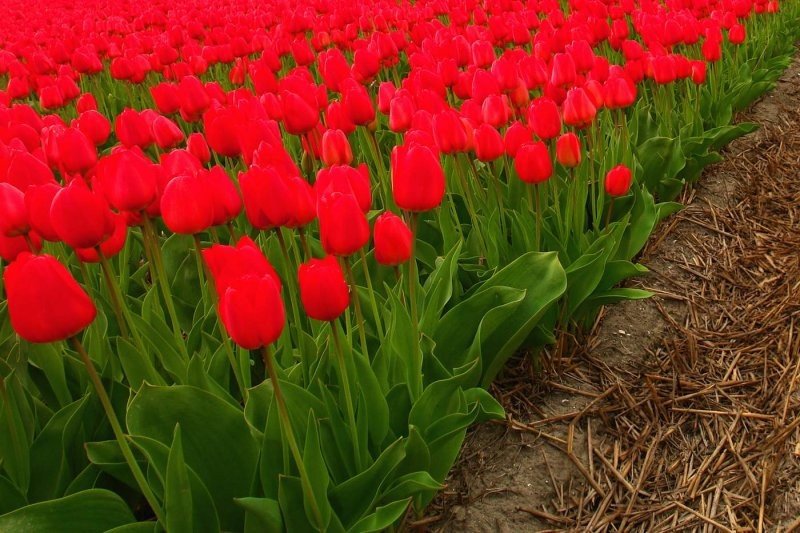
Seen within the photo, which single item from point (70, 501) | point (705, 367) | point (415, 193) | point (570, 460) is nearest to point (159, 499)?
point (70, 501)

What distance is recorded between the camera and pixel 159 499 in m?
1.47

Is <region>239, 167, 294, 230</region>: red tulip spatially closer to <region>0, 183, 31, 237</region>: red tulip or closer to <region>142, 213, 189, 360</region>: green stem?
<region>142, 213, 189, 360</region>: green stem

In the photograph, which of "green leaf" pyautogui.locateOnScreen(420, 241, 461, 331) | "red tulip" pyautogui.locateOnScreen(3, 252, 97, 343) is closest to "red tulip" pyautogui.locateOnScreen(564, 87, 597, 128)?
"green leaf" pyautogui.locateOnScreen(420, 241, 461, 331)

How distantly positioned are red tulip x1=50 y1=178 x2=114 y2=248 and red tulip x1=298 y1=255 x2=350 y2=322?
0.37 m

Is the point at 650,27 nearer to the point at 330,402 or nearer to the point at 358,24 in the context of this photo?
the point at 358,24

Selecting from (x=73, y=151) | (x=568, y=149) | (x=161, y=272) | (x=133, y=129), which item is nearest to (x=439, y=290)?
(x=568, y=149)

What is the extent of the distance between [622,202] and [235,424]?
5.51ft

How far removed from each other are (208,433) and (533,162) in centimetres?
105

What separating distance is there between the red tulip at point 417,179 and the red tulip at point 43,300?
621 millimetres

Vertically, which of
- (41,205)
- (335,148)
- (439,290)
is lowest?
(439,290)

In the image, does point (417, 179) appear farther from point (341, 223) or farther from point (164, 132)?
point (164, 132)

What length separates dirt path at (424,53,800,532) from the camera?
1.77 m

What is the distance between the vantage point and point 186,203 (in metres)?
1.30

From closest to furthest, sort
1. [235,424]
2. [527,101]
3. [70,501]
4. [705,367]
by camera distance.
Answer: [70,501] < [235,424] < [705,367] < [527,101]
